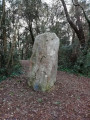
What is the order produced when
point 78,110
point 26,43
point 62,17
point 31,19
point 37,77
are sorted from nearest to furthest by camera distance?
1. point 78,110
2. point 37,77
3. point 31,19
4. point 62,17
5. point 26,43

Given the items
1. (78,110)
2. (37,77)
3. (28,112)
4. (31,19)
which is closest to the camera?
(28,112)

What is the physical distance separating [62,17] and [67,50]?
17.6ft

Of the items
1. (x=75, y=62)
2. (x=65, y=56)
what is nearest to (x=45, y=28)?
(x=65, y=56)

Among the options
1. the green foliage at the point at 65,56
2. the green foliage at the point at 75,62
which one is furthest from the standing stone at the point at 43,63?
the green foliage at the point at 65,56

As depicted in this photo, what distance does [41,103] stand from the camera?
14.5 feet

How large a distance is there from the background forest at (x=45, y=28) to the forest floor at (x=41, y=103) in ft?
6.12

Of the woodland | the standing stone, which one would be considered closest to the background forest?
the woodland

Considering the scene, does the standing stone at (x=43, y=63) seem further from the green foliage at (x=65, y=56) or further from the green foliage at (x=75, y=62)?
the green foliage at (x=65, y=56)

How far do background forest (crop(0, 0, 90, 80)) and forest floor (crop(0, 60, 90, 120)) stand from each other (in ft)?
6.12

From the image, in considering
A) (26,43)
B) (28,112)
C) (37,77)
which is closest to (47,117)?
(28,112)

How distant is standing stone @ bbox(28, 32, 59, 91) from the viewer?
5.10m

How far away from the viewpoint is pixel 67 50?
10.4 metres

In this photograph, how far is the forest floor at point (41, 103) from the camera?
3.84 m

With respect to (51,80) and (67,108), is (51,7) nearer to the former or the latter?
(51,80)
